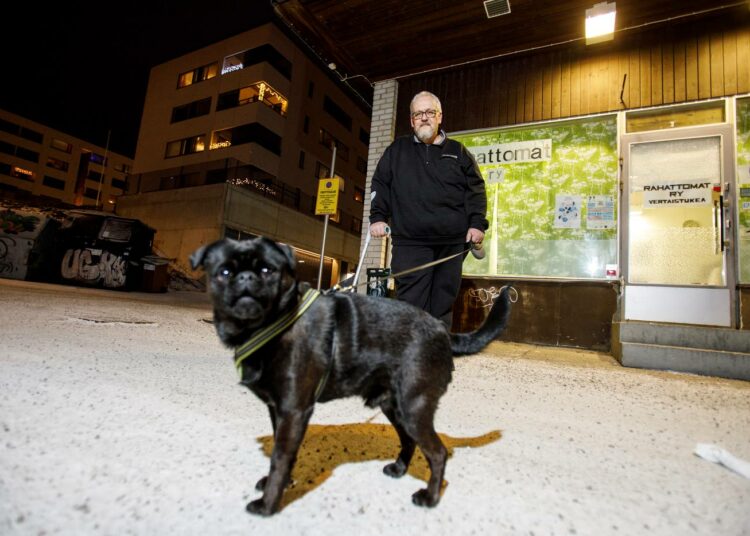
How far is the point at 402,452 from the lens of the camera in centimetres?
160

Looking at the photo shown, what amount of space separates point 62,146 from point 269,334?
79.8 meters

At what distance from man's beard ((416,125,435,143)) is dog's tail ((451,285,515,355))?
158cm

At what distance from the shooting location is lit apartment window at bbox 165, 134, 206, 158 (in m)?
25.7

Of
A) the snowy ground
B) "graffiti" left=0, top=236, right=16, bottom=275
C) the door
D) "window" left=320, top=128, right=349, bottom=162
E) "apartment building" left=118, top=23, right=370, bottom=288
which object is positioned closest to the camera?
the snowy ground

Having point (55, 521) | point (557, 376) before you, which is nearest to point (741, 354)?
point (557, 376)

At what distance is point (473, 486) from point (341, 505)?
0.55m

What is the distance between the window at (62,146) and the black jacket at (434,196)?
77.6 meters

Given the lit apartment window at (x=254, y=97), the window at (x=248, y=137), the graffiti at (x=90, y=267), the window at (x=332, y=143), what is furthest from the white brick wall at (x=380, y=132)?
the window at (x=332, y=143)

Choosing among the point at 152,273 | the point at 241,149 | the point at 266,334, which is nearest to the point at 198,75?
the point at 241,149

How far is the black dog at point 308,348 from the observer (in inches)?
48.8

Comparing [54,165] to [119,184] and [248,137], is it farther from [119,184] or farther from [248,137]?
[248,137]

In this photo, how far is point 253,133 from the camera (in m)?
24.3

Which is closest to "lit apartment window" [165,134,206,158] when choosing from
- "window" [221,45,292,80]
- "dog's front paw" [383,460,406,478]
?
"window" [221,45,292,80]

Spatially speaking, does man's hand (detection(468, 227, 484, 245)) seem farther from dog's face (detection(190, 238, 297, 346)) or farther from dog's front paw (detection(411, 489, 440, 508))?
dog's front paw (detection(411, 489, 440, 508))
